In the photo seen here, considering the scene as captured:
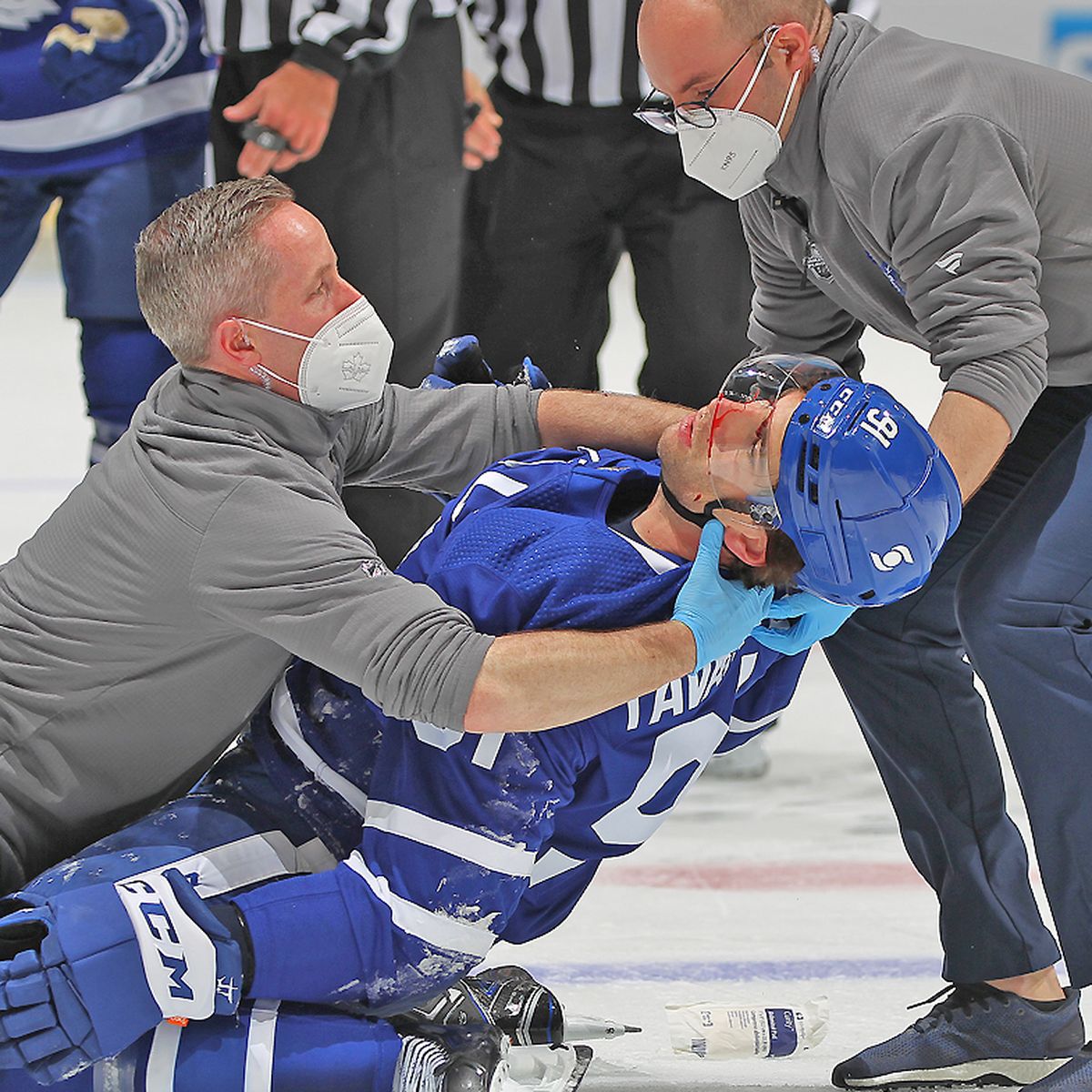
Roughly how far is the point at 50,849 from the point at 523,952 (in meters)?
0.82

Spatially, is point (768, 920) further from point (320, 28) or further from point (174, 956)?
point (320, 28)

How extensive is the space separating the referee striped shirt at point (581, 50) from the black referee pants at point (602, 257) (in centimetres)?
3

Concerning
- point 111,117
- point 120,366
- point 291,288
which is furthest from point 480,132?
point 291,288

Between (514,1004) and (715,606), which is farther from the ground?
(715,606)

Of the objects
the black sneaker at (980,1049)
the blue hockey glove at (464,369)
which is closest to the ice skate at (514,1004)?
the black sneaker at (980,1049)

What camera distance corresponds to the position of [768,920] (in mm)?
2734

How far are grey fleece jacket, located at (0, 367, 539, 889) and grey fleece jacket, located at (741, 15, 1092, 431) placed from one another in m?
0.55

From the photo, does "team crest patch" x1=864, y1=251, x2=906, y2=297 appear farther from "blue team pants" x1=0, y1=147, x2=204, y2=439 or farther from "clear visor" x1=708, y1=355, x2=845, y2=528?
"blue team pants" x1=0, y1=147, x2=204, y2=439

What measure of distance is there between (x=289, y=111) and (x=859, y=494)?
175 centimetres

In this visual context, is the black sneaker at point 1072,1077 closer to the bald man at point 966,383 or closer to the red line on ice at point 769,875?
the bald man at point 966,383

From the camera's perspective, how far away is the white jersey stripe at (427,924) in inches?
71.5

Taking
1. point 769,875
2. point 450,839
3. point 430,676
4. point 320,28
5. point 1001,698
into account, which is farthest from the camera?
point 320,28

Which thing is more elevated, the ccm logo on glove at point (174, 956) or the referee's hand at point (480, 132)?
the ccm logo on glove at point (174, 956)

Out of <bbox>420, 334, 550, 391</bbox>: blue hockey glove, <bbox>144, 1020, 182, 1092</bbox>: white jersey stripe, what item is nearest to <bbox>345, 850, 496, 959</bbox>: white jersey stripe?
<bbox>144, 1020, 182, 1092</bbox>: white jersey stripe
